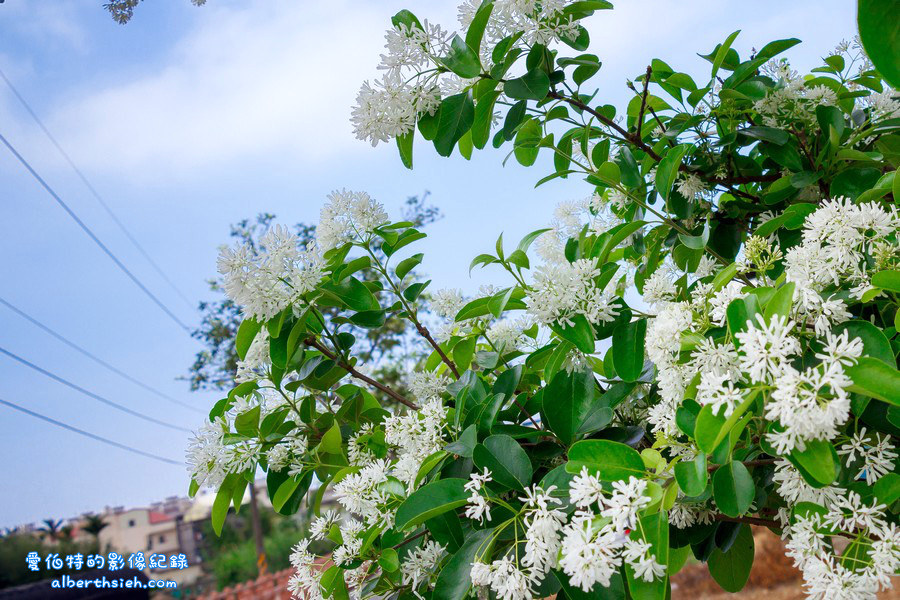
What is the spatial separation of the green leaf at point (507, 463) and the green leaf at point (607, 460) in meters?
0.12

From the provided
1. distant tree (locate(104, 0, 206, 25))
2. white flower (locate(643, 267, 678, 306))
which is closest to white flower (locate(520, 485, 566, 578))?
white flower (locate(643, 267, 678, 306))

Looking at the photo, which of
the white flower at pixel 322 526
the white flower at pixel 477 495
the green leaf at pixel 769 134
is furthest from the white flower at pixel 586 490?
the green leaf at pixel 769 134

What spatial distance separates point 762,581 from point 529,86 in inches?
162

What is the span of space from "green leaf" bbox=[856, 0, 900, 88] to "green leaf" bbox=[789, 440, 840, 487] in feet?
0.93

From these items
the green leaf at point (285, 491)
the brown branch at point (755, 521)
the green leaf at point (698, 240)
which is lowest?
the brown branch at point (755, 521)

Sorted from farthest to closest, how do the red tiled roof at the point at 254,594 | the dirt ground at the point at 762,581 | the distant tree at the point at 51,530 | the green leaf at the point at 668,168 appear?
the distant tree at the point at 51,530, the red tiled roof at the point at 254,594, the dirt ground at the point at 762,581, the green leaf at the point at 668,168

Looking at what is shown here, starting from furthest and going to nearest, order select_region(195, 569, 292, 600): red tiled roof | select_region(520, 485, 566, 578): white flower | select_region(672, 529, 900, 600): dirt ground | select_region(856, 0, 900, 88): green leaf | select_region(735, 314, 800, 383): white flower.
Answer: select_region(195, 569, 292, 600): red tiled roof
select_region(672, 529, 900, 600): dirt ground
select_region(520, 485, 566, 578): white flower
select_region(735, 314, 800, 383): white flower
select_region(856, 0, 900, 88): green leaf

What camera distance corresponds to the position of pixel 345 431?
123cm

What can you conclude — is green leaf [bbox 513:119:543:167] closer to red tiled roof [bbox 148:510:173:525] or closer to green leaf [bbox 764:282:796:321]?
green leaf [bbox 764:282:796:321]

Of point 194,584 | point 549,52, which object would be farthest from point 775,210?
point 194,584

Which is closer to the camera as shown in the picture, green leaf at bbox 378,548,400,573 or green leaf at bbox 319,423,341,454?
green leaf at bbox 378,548,400,573

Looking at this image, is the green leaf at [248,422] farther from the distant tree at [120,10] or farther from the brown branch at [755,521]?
the distant tree at [120,10]

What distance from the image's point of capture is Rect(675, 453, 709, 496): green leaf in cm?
58

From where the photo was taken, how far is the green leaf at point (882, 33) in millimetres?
437
